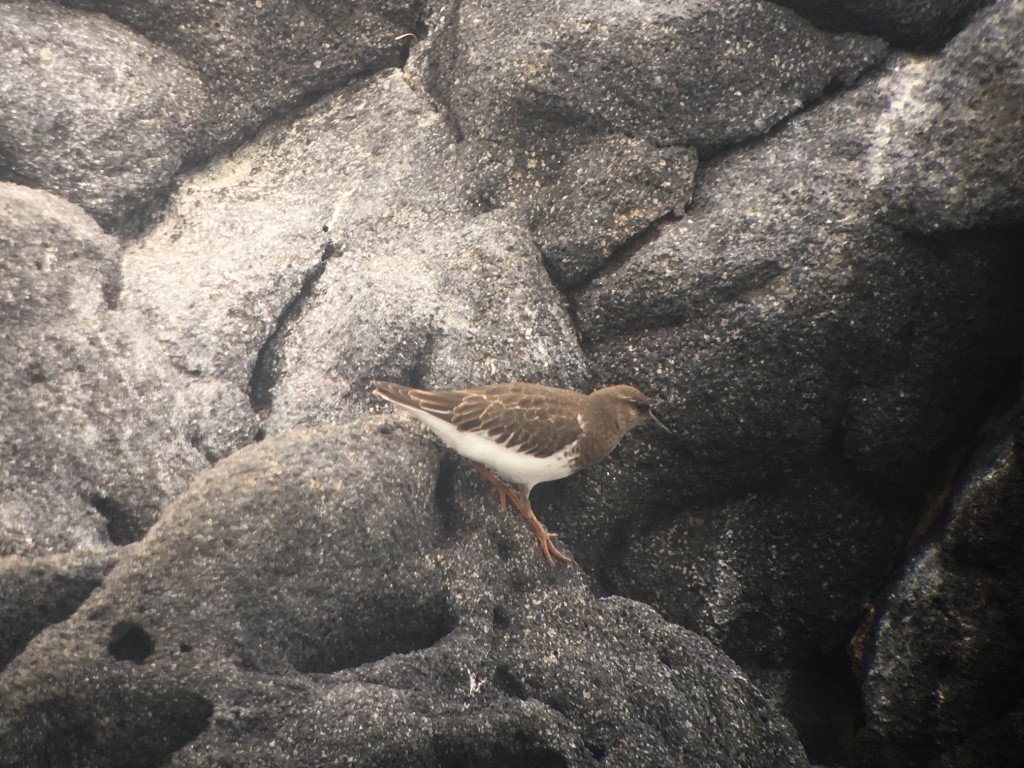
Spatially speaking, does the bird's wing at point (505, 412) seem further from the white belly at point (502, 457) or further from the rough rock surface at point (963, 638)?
the rough rock surface at point (963, 638)

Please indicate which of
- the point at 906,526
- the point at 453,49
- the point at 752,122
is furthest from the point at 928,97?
the point at 453,49

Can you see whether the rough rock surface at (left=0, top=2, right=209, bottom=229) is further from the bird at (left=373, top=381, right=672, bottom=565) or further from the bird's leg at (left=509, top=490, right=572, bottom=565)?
the bird's leg at (left=509, top=490, right=572, bottom=565)

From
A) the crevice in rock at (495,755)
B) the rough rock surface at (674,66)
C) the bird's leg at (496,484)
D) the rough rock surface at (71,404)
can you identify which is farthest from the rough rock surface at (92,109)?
the crevice in rock at (495,755)

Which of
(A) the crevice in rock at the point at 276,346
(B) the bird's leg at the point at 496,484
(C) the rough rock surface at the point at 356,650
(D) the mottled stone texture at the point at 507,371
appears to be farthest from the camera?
(A) the crevice in rock at the point at 276,346

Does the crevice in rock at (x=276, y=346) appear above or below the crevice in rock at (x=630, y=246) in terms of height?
below

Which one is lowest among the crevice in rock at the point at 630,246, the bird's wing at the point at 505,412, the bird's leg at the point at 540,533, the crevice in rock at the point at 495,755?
the crevice in rock at the point at 495,755

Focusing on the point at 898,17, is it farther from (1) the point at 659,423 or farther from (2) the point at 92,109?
(2) the point at 92,109

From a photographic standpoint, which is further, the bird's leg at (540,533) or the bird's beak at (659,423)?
the bird's beak at (659,423)

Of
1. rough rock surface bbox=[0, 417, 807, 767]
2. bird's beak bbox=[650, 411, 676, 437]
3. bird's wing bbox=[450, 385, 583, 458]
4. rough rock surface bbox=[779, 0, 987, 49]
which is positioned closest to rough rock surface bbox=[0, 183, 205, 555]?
rough rock surface bbox=[0, 417, 807, 767]
